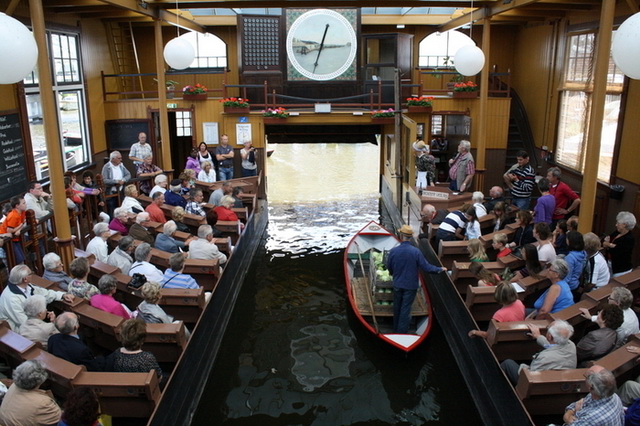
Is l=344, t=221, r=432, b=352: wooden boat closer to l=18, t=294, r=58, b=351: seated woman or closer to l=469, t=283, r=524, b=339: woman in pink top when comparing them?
l=469, t=283, r=524, b=339: woman in pink top

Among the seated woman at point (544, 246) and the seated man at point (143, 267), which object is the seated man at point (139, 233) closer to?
the seated man at point (143, 267)

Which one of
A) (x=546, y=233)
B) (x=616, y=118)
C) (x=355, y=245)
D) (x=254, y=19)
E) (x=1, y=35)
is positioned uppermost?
(x=254, y=19)

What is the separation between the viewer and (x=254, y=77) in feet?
52.1

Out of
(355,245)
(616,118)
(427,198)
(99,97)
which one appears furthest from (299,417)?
(99,97)

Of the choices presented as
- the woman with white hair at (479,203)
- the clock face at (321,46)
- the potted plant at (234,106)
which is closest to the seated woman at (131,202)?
the potted plant at (234,106)

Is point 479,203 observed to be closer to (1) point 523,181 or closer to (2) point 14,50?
(1) point 523,181

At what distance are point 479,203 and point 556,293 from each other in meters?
3.98

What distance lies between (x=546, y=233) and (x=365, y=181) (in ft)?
44.5

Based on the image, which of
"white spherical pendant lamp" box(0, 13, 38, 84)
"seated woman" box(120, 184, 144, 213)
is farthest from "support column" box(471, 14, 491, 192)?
"white spherical pendant lamp" box(0, 13, 38, 84)

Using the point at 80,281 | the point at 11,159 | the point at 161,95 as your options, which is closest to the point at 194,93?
the point at 161,95

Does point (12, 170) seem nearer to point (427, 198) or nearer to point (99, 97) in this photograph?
point (99, 97)

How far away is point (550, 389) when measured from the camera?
16.8 ft

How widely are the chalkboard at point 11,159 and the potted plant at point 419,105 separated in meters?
9.27

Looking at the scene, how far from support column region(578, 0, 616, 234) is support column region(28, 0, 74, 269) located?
24.8 feet
